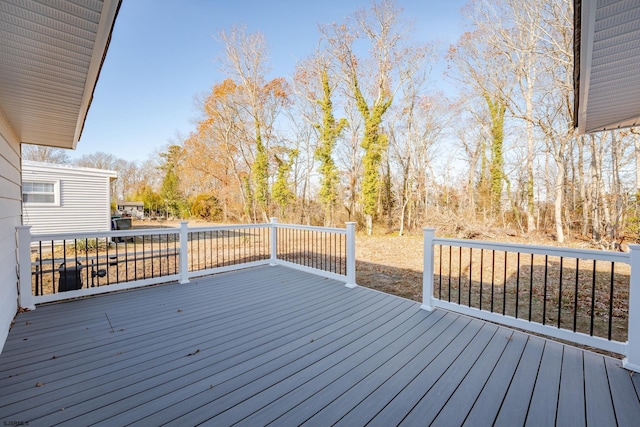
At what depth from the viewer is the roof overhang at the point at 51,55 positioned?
64.4 inches

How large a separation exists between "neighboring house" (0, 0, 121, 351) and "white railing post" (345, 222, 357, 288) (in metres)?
3.44

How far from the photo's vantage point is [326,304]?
12.4ft

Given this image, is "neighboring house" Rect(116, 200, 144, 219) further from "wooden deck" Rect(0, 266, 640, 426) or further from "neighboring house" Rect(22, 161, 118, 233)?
"wooden deck" Rect(0, 266, 640, 426)

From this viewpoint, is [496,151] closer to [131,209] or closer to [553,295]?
[553,295]

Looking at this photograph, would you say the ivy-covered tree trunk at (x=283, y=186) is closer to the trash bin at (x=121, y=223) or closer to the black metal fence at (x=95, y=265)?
the black metal fence at (x=95, y=265)

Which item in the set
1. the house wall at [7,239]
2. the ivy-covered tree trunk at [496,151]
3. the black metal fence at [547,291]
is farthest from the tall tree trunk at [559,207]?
the house wall at [7,239]

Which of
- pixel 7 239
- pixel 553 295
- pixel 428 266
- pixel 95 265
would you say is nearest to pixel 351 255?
pixel 428 266

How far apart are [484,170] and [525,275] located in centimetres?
897

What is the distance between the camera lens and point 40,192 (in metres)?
9.61

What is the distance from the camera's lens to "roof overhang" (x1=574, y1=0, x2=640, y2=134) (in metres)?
1.98

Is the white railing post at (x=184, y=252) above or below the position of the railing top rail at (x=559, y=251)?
below

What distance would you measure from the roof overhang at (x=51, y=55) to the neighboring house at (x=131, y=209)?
22174 millimetres

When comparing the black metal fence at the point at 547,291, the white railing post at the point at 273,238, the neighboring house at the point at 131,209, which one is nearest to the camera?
the black metal fence at the point at 547,291

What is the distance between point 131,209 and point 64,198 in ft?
50.4
